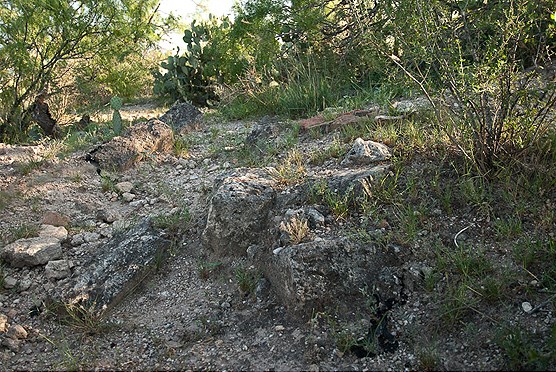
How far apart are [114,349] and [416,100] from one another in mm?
3475

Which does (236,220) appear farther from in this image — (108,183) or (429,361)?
(108,183)

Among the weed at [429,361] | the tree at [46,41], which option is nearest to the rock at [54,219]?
the weed at [429,361]

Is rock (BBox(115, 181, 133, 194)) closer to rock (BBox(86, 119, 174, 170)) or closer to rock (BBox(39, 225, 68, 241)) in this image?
rock (BBox(86, 119, 174, 170))

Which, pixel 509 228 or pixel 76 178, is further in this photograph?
pixel 76 178

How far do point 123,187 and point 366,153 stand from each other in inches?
82.8

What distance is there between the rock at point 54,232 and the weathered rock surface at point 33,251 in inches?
0.8

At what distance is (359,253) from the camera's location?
278cm

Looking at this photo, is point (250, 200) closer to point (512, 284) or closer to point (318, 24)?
point (512, 284)

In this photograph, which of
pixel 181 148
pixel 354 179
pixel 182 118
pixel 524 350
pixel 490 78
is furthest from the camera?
pixel 182 118

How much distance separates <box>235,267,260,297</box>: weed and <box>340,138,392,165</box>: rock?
1169 millimetres

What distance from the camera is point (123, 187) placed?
4.38m

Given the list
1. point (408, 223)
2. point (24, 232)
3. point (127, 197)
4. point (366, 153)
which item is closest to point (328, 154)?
point (366, 153)

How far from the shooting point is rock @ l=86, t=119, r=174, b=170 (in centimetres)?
477

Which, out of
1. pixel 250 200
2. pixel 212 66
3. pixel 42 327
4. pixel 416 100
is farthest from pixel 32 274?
pixel 212 66
